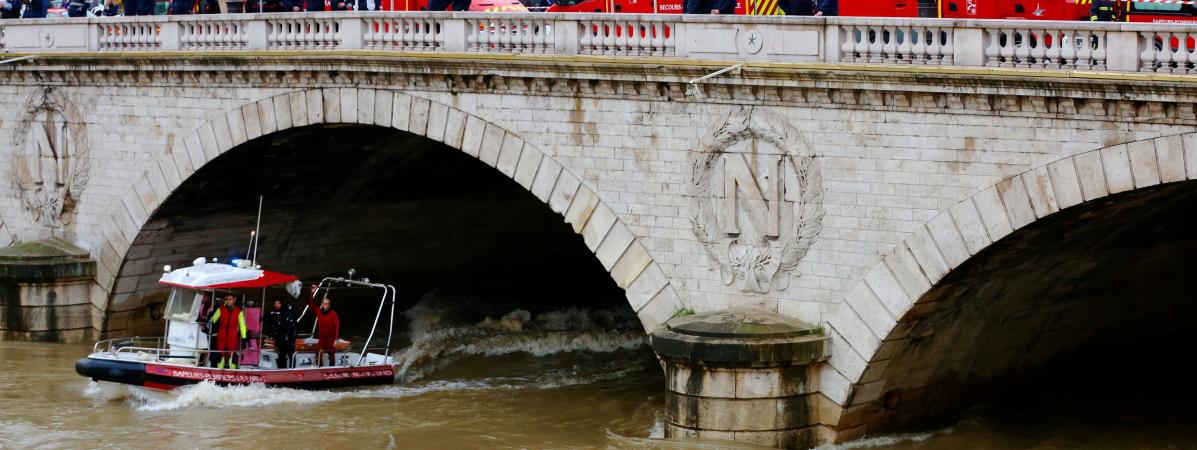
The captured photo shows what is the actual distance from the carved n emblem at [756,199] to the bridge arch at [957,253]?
100 cm

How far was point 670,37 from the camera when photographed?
2289 cm

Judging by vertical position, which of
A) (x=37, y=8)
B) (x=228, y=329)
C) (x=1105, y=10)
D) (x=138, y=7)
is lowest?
(x=228, y=329)

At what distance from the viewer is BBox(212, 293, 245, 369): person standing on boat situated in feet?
85.9

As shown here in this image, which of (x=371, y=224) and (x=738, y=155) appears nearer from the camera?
(x=738, y=155)

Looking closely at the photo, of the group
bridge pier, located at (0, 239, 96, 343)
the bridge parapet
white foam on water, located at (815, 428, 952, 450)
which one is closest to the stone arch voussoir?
white foam on water, located at (815, 428, 952, 450)

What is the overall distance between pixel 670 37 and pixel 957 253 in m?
4.81

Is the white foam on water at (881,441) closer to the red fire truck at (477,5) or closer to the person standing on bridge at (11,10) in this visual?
the red fire truck at (477,5)

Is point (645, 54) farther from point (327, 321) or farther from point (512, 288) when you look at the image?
point (512, 288)

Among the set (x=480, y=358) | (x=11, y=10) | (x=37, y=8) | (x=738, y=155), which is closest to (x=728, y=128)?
(x=738, y=155)

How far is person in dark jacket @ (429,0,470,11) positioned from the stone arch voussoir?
9.11m

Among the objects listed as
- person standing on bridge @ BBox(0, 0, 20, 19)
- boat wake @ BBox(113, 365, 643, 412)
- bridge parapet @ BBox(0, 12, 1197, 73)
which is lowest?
boat wake @ BBox(113, 365, 643, 412)

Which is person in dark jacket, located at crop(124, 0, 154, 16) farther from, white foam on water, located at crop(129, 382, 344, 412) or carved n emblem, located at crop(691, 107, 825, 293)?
carved n emblem, located at crop(691, 107, 825, 293)

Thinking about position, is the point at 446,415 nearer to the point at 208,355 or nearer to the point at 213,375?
the point at 213,375

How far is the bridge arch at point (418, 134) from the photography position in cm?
2283
